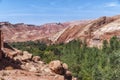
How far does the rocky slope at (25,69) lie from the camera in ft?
125

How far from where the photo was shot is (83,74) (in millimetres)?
82625

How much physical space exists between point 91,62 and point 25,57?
51.5m

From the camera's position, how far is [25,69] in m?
43.5

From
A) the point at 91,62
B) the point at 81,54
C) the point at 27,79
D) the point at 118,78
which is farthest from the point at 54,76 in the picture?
the point at 81,54

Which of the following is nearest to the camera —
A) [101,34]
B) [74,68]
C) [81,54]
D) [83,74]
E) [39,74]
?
[39,74]

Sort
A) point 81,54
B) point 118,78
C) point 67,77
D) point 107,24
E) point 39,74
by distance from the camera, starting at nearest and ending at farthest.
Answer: point 39,74, point 67,77, point 118,78, point 81,54, point 107,24

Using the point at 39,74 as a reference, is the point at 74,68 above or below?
below

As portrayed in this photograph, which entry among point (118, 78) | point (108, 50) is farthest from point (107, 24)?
point (118, 78)

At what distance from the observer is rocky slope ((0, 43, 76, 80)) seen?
125 feet

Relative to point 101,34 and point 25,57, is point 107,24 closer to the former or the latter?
point 101,34

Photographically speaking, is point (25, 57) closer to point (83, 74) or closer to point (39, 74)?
point (39, 74)

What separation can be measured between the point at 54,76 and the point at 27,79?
17.6ft

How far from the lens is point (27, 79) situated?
3722cm

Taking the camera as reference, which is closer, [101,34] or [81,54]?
[81,54]
